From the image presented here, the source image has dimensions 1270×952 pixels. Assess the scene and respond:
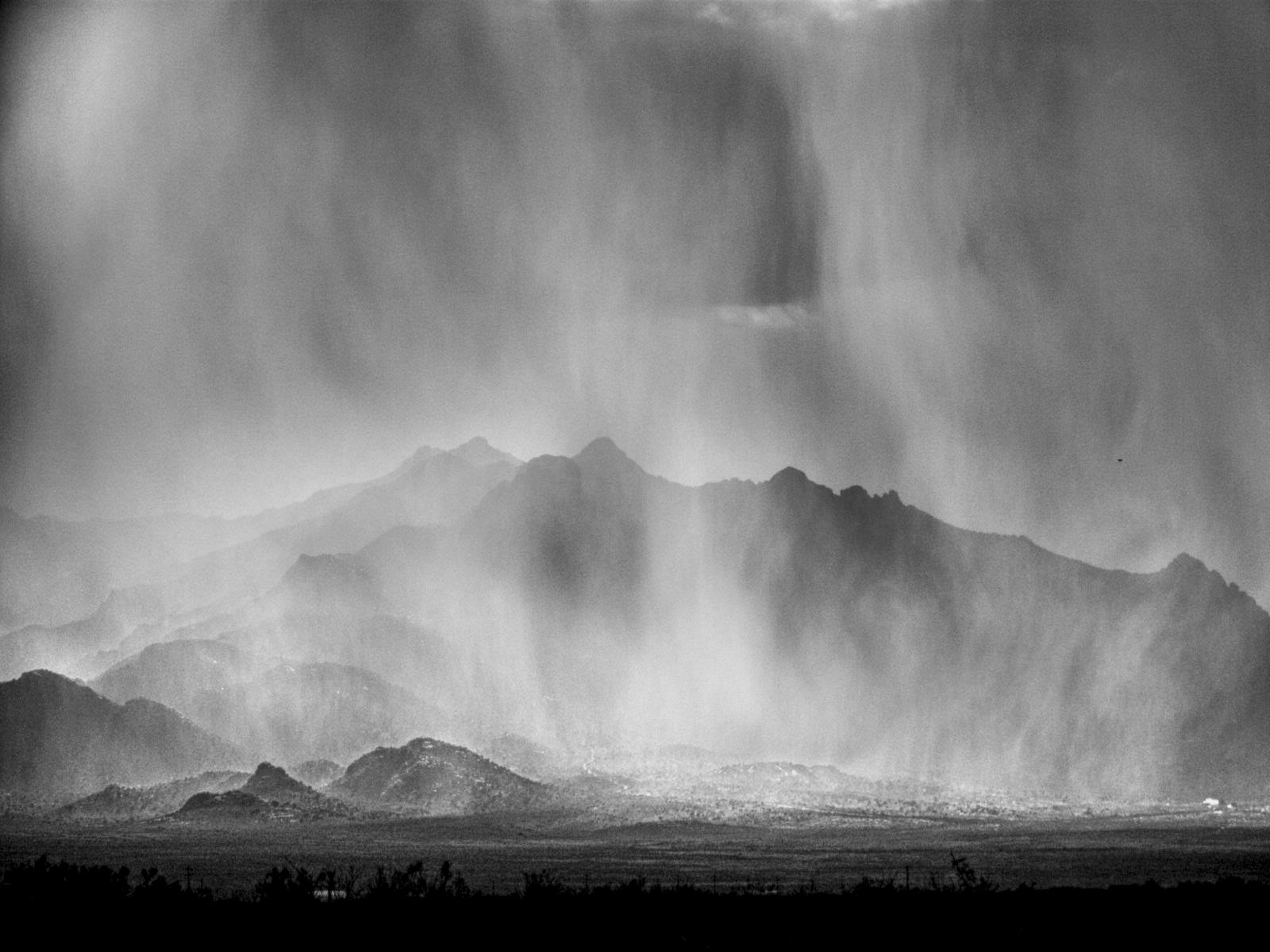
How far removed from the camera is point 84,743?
14150cm

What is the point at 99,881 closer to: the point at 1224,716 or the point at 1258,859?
the point at 1258,859

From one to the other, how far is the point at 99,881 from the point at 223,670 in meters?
122

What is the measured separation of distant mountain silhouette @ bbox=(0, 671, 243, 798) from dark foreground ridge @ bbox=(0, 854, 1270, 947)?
87869 mm

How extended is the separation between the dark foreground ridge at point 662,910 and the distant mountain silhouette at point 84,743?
87869mm

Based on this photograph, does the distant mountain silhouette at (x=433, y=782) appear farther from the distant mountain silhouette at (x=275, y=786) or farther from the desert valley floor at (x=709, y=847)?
the distant mountain silhouette at (x=275, y=786)

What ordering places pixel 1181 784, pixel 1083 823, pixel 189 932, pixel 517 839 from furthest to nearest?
pixel 1181 784 < pixel 1083 823 < pixel 517 839 < pixel 189 932

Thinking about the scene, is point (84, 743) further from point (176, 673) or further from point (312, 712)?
point (176, 673)

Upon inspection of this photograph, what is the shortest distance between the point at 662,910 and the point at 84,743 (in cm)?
10503

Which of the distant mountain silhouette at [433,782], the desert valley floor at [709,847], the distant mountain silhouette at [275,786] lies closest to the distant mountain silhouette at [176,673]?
the distant mountain silhouette at [433,782]

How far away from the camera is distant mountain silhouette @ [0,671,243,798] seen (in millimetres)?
138375

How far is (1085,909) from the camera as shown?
50562mm

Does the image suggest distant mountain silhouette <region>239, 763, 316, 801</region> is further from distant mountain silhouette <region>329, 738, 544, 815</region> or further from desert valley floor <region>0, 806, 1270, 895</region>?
desert valley floor <region>0, 806, 1270, 895</region>

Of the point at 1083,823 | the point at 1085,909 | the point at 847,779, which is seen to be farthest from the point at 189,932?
the point at 847,779

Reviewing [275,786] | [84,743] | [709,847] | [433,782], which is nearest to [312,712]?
[84,743]
